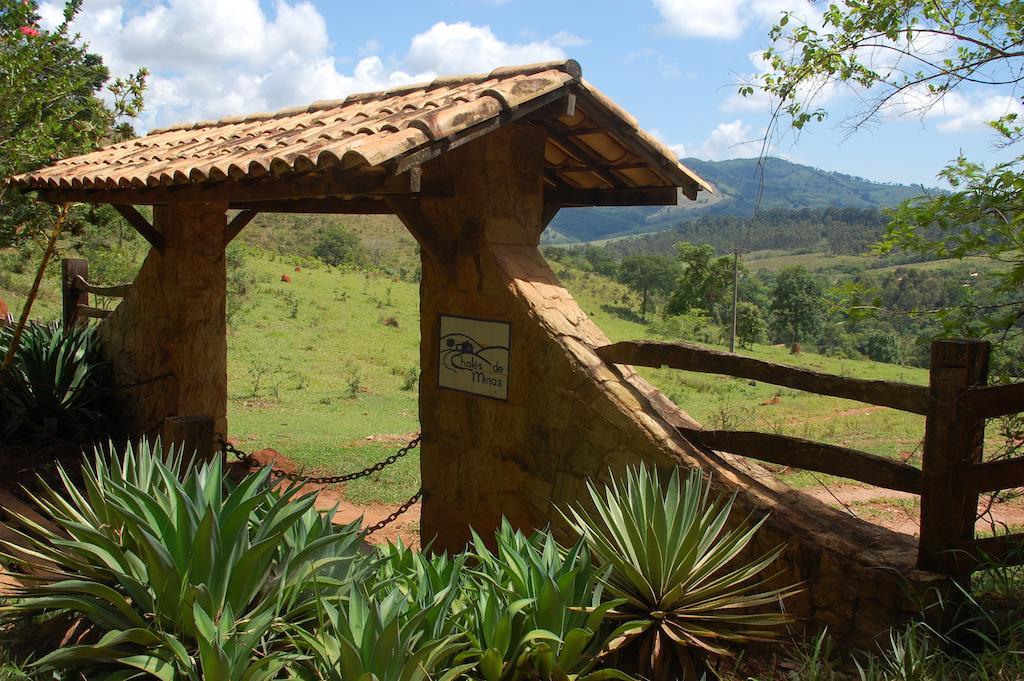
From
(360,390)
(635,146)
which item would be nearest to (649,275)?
(360,390)

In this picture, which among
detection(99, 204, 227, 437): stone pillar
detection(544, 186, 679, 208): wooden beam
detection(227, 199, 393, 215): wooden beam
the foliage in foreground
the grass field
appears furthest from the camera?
the grass field

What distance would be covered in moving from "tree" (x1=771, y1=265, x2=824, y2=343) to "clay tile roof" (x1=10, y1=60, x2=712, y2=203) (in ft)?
104

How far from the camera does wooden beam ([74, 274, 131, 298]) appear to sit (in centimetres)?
991

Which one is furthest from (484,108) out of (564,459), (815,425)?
(815,425)

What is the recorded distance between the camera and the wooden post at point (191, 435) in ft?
16.0

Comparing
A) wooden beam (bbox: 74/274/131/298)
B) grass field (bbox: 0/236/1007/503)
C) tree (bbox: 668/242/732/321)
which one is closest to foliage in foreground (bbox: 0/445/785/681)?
grass field (bbox: 0/236/1007/503)

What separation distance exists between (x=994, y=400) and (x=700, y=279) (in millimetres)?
26816

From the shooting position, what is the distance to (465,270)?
227 inches

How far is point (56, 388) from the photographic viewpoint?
28.5 feet

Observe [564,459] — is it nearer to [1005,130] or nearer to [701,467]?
[701,467]

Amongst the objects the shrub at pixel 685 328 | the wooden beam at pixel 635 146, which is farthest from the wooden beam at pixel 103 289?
the shrub at pixel 685 328

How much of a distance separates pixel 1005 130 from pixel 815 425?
829 cm

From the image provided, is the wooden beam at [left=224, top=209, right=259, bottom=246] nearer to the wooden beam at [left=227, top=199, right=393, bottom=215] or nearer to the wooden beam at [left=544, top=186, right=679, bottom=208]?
the wooden beam at [left=227, top=199, right=393, bottom=215]

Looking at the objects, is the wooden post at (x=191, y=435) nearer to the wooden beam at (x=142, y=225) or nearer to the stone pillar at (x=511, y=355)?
the stone pillar at (x=511, y=355)
